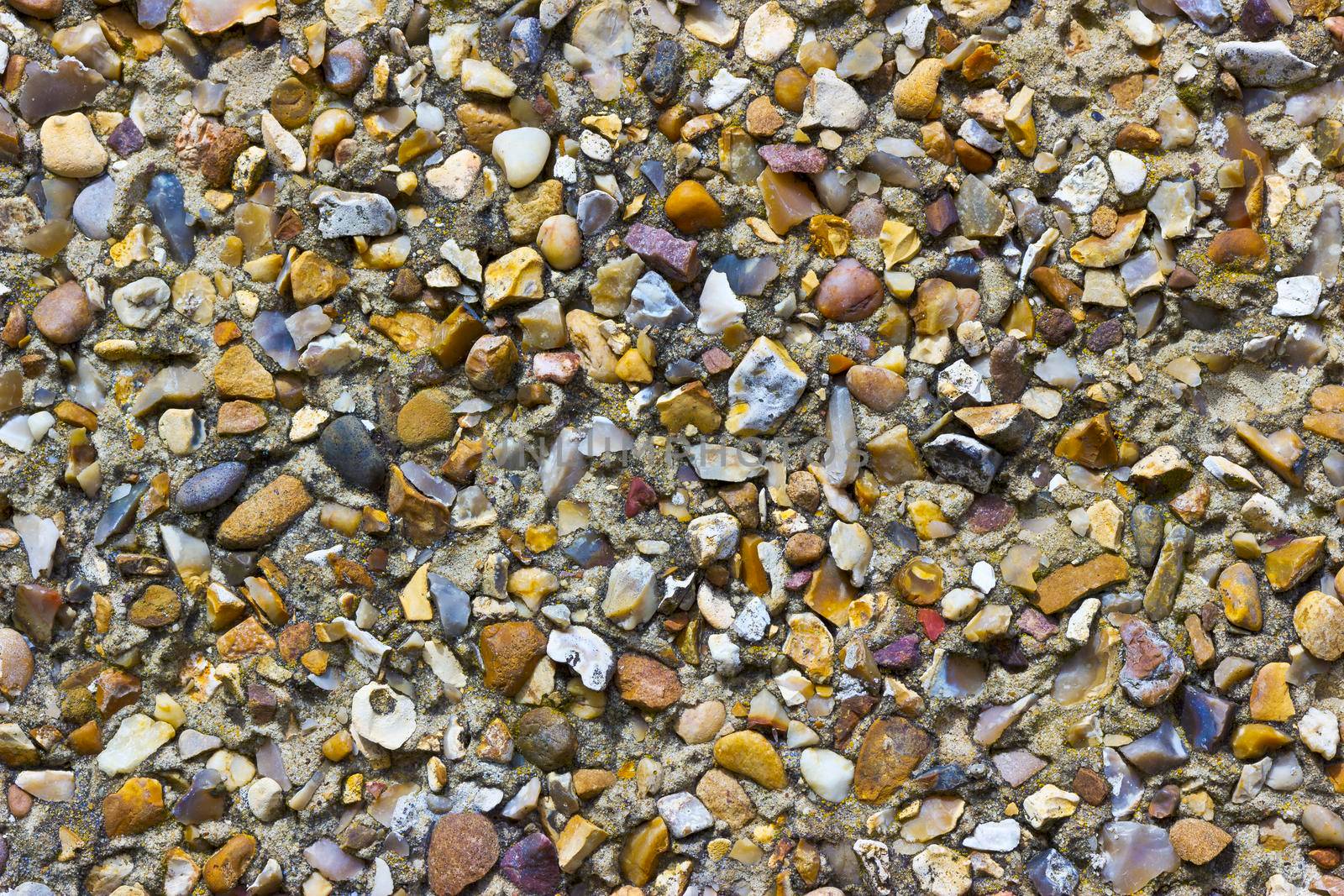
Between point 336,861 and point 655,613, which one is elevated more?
point 655,613

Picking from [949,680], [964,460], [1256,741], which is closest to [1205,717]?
[1256,741]

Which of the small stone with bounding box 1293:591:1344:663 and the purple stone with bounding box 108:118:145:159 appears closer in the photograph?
the small stone with bounding box 1293:591:1344:663

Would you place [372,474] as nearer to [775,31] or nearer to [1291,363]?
[775,31]

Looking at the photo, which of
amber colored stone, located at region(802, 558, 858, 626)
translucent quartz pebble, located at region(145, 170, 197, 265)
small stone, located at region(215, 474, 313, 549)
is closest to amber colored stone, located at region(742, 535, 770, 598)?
amber colored stone, located at region(802, 558, 858, 626)

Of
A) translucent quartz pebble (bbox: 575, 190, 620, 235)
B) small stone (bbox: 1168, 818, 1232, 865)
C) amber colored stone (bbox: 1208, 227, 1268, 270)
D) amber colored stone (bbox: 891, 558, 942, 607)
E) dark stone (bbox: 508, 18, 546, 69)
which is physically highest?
dark stone (bbox: 508, 18, 546, 69)

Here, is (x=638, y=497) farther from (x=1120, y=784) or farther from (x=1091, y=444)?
(x=1120, y=784)

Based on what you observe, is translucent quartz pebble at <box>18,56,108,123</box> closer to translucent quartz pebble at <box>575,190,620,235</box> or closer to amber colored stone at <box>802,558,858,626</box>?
translucent quartz pebble at <box>575,190,620,235</box>

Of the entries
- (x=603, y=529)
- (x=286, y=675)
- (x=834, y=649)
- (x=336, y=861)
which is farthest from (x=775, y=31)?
(x=336, y=861)

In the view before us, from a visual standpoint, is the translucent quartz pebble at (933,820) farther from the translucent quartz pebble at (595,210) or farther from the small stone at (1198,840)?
the translucent quartz pebble at (595,210)
